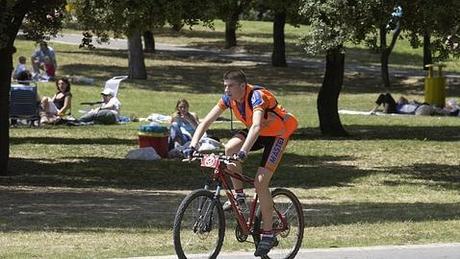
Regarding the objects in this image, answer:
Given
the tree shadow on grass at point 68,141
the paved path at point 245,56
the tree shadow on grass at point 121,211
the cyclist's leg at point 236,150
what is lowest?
the paved path at point 245,56

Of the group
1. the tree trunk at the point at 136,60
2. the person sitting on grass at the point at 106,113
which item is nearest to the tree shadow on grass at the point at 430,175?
the person sitting on grass at the point at 106,113

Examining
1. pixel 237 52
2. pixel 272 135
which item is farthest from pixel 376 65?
pixel 272 135

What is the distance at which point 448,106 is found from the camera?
1235 inches

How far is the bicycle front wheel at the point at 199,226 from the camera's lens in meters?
8.09

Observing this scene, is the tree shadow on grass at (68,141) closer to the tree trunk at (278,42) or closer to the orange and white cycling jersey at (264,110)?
the orange and white cycling jersey at (264,110)

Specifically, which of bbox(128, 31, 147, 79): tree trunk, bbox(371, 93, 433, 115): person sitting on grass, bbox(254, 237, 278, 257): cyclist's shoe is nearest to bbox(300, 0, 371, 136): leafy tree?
bbox(371, 93, 433, 115): person sitting on grass

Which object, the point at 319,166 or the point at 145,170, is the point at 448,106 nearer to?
the point at 319,166

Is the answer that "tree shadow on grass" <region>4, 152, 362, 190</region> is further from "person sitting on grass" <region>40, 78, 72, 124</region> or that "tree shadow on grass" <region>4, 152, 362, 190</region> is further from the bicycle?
the bicycle

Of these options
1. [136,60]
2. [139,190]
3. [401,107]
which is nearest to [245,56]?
[136,60]

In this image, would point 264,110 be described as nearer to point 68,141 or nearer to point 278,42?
point 68,141

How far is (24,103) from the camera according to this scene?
2427 centimetres

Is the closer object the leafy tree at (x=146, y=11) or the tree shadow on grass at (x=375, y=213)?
the tree shadow on grass at (x=375, y=213)

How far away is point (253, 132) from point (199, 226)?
0.86 meters

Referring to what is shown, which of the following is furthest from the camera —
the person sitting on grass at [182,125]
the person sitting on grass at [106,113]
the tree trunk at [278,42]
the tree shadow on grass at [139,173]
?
the tree trunk at [278,42]
